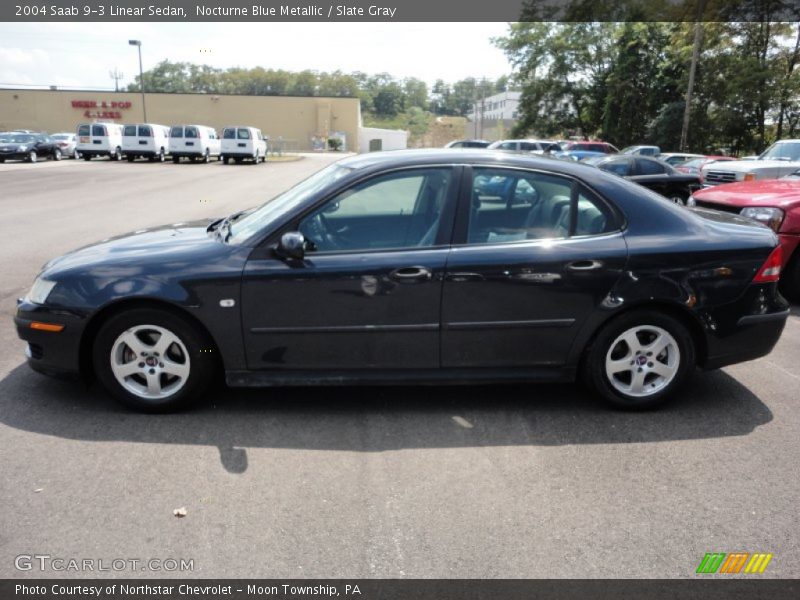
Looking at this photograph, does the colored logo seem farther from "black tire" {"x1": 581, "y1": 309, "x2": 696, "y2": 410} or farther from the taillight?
the taillight

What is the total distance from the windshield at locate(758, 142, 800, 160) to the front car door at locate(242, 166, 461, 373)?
1379cm

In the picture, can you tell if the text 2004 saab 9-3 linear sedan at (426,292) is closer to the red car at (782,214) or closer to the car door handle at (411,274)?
the car door handle at (411,274)

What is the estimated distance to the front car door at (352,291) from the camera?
4008mm

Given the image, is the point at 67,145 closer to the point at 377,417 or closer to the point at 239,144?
the point at 239,144

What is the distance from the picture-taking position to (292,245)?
155 inches

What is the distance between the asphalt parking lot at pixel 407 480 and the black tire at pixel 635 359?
0.39ft

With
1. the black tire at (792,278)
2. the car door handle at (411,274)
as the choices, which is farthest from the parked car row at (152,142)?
the car door handle at (411,274)

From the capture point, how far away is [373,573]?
8.94ft

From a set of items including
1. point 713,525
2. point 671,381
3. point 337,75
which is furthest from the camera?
point 337,75
